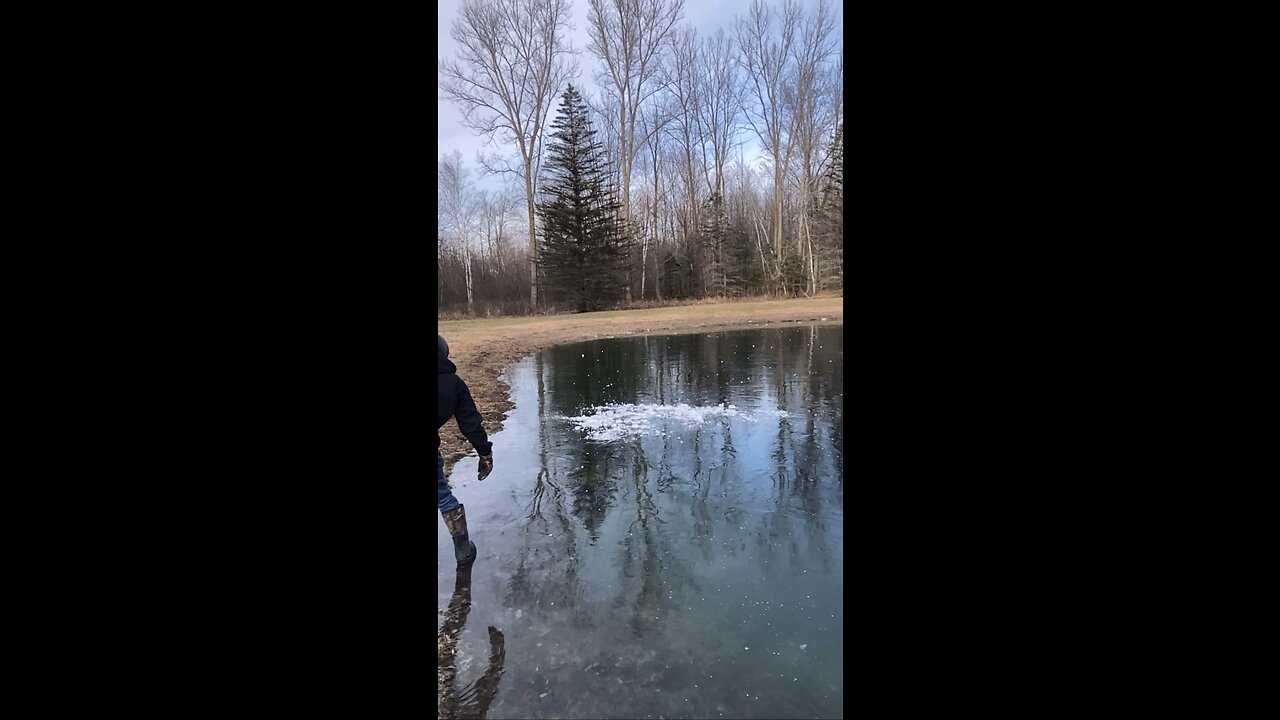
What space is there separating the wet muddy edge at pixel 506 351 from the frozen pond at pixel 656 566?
269 mm

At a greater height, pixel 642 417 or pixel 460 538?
pixel 642 417

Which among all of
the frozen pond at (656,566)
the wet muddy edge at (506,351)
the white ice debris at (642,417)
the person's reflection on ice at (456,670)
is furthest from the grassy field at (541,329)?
the person's reflection on ice at (456,670)

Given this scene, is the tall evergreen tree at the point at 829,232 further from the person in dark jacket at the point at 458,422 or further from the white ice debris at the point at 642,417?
the person in dark jacket at the point at 458,422

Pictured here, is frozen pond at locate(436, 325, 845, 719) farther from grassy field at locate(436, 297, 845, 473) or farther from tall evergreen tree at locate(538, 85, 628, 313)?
tall evergreen tree at locate(538, 85, 628, 313)

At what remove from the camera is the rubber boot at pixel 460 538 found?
9.66 ft

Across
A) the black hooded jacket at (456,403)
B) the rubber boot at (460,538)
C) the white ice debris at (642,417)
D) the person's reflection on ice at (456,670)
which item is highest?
the black hooded jacket at (456,403)

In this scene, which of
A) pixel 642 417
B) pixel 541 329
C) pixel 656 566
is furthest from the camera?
pixel 541 329

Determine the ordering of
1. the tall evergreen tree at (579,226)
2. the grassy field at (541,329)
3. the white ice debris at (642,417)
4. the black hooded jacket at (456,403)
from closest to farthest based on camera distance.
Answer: the black hooded jacket at (456,403), the white ice debris at (642,417), the grassy field at (541,329), the tall evergreen tree at (579,226)

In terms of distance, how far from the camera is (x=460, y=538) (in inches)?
117

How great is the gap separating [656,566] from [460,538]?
96cm

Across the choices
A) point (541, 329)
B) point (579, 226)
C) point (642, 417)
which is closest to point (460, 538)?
point (642, 417)

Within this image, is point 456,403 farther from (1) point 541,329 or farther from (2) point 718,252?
(2) point 718,252
